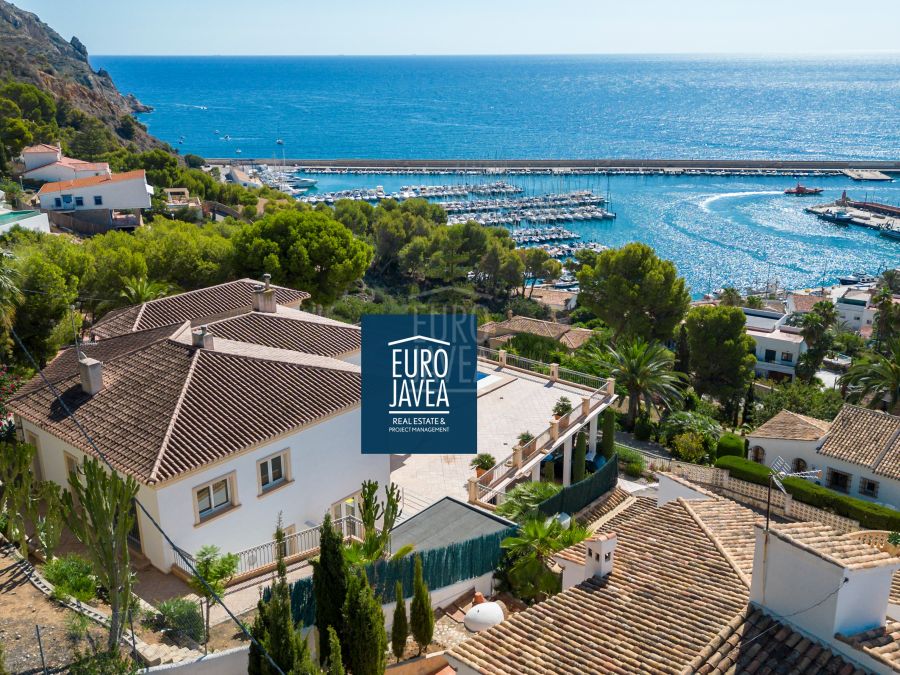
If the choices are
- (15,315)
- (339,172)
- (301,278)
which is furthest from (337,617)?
(339,172)

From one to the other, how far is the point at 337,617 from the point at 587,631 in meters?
3.75

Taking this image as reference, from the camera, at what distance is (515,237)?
94438mm

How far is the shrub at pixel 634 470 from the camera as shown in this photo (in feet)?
84.8

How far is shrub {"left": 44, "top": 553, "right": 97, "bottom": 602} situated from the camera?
12805mm

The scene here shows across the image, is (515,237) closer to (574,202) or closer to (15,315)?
(574,202)

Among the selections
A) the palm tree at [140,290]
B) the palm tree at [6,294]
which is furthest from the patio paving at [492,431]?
the palm tree at [140,290]

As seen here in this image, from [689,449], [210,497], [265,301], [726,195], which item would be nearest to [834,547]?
Result: [210,497]

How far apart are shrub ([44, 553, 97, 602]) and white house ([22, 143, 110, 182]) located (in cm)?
5159

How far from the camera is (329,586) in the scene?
39.1 feet

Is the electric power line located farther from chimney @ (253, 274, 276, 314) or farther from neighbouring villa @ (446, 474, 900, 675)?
chimney @ (253, 274, 276, 314)

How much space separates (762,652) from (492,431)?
14.2m

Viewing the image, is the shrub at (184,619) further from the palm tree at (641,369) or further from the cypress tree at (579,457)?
the palm tree at (641,369)

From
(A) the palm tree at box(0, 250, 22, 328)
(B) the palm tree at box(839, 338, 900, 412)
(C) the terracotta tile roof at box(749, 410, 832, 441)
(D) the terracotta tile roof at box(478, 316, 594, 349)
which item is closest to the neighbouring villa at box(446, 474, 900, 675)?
(C) the terracotta tile roof at box(749, 410, 832, 441)

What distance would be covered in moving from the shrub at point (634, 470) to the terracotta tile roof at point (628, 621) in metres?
12.1
